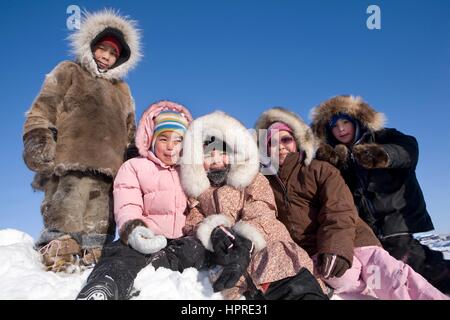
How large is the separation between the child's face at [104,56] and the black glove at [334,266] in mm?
2988

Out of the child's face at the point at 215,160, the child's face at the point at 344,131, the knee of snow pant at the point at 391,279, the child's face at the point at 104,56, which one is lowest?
the knee of snow pant at the point at 391,279

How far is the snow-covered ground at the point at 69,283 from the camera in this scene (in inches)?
84.5

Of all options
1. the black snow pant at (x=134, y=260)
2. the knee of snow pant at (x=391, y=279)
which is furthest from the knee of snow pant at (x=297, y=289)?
the black snow pant at (x=134, y=260)

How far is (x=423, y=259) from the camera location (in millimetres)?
2830

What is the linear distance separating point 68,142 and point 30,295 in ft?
4.92

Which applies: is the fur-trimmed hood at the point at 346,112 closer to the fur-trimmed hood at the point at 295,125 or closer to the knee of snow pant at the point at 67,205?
the fur-trimmed hood at the point at 295,125

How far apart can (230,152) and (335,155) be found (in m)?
1.11

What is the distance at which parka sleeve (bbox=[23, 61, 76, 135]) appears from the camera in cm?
315

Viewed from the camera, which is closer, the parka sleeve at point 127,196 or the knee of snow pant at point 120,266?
the knee of snow pant at point 120,266

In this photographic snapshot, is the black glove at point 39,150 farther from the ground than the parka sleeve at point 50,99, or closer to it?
closer to it

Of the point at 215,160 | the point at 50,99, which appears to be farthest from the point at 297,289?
the point at 50,99

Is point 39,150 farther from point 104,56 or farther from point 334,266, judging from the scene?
point 334,266

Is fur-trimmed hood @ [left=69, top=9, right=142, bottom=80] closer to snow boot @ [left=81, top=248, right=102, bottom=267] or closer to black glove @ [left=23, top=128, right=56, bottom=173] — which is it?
black glove @ [left=23, top=128, right=56, bottom=173]
